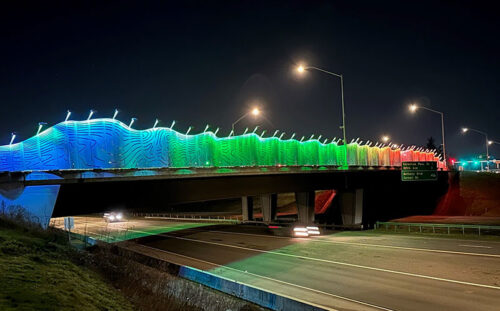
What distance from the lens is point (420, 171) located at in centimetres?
4006

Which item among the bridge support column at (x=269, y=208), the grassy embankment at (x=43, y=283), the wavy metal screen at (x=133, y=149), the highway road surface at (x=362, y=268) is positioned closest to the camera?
the grassy embankment at (x=43, y=283)

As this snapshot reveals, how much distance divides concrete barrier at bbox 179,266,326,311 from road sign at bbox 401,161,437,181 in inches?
1244

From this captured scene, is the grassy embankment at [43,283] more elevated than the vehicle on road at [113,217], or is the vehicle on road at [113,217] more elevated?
the grassy embankment at [43,283]

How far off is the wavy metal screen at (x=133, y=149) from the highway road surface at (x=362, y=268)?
5.83 metres

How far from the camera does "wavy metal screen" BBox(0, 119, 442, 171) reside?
19344 mm

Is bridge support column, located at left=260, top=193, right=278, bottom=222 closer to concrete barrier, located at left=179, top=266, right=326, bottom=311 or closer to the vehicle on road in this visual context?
the vehicle on road

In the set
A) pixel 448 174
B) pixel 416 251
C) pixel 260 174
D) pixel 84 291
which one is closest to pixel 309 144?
pixel 260 174

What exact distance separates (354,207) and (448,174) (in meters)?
29.6

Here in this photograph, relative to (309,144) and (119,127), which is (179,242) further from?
(309,144)

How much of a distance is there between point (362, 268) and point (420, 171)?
26.0m

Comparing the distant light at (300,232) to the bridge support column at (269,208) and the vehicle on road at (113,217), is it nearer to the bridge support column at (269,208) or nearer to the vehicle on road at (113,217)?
the bridge support column at (269,208)

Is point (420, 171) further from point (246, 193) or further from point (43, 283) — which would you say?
point (43, 283)

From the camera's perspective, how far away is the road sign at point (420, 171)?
39.5 meters

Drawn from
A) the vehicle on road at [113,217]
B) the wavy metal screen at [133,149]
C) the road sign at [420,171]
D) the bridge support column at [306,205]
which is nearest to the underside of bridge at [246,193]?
the bridge support column at [306,205]
